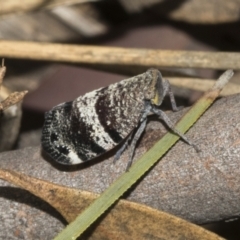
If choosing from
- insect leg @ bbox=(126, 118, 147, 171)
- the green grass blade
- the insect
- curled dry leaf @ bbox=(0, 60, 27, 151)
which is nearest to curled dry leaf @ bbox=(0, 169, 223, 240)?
the green grass blade

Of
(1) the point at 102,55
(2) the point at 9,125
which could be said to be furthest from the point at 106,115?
(2) the point at 9,125

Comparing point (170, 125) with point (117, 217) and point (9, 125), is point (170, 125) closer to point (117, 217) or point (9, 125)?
point (117, 217)

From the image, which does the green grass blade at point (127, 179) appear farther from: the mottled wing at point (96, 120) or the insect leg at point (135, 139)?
the mottled wing at point (96, 120)

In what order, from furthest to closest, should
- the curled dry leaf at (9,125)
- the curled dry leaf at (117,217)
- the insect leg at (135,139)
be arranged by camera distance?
the curled dry leaf at (9,125) < the insect leg at (135,139) < the curled dry leaf at (117,217)

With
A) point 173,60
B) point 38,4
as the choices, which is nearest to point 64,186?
point 173,60

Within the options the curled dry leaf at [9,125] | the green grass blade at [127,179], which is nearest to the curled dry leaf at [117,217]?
the green grass blade at [127,179]

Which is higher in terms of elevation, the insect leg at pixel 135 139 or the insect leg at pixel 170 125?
the insect leg at pixel 170 125

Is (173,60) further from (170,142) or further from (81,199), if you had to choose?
(81,199)
